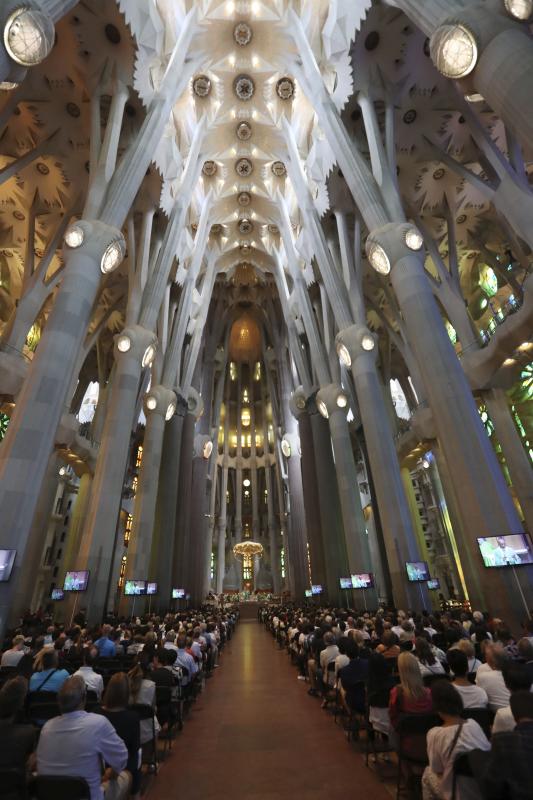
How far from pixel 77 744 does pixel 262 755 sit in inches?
113

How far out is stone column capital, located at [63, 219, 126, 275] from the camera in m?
11.5

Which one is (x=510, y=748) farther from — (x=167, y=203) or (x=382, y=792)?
(x=167, y=203)

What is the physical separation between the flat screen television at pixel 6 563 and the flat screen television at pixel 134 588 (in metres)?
8.14

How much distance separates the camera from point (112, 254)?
12.3 meters

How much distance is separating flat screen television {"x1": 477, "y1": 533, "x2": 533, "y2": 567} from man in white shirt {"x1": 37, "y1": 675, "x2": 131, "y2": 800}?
814cm

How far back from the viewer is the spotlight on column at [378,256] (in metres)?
12.7

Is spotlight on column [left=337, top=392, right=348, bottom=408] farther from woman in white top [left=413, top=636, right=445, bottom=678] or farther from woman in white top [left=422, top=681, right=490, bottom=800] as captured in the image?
woman in white top [left=422, top=681, right=490, bottom=800]

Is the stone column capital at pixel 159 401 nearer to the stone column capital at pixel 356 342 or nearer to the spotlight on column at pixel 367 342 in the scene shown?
the stone column capital at pixel 356 342

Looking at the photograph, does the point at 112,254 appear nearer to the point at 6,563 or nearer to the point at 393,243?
the point at 393,243

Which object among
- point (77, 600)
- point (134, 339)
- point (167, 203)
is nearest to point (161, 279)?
point (134, 339)

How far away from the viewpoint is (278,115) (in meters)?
25.6

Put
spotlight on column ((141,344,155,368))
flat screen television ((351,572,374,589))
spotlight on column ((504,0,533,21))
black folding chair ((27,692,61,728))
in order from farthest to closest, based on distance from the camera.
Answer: spotlight on column ((141,344,155,368)) → flat screen television ((351,572,374,589)) → spotlight on column ((504,0,533,21)) → black folding chair ((27,692,61,728))

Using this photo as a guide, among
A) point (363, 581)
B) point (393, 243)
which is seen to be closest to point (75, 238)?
point (393, 243)

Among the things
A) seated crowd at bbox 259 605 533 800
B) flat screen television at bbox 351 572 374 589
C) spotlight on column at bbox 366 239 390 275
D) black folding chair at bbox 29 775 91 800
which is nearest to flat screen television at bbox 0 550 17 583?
seated crowd at bbox 259 605 533 800
